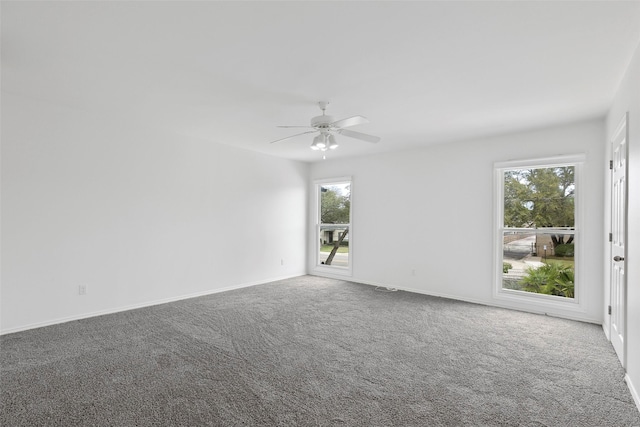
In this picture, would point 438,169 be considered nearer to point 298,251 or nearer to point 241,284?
point 298,251

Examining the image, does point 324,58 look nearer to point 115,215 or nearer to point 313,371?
point 313,371

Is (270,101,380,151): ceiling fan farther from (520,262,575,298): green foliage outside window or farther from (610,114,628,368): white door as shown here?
(520,262,575,298): green foliage outside window

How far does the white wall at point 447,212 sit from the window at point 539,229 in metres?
0.15

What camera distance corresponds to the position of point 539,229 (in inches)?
175

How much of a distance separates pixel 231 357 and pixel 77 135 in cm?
319

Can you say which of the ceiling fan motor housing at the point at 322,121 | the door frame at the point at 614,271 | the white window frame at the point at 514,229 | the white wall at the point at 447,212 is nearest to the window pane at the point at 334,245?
the white wall at the point at 447,212

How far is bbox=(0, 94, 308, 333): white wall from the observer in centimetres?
352

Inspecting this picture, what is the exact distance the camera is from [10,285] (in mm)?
3441

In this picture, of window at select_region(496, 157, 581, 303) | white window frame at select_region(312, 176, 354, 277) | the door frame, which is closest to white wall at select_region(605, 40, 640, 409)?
the door frame

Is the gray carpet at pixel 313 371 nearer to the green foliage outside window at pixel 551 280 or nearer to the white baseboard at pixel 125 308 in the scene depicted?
the white baseboard at pixel 125 308

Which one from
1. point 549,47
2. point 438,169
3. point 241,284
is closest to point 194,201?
point 241,284

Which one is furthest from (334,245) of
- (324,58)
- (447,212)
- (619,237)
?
(324,58)

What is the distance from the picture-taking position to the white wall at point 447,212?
13.3ft

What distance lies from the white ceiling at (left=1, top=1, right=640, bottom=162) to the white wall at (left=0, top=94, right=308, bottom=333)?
0.44 metres
